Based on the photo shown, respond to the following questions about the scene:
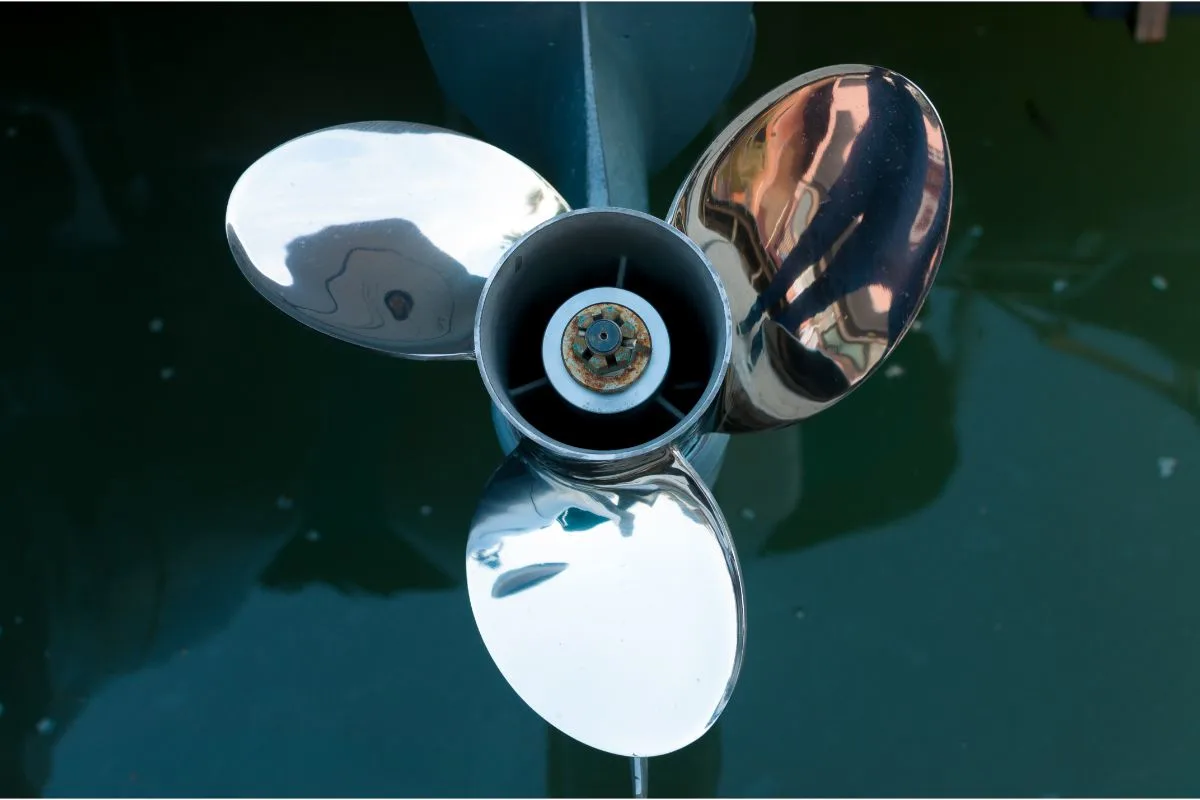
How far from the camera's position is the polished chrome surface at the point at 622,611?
1.18 meters

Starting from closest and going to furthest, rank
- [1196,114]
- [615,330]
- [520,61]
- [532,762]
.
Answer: [615,330]
[520,61]
[532,762]
[1196,114]

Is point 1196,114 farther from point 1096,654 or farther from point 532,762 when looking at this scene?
point 532,762

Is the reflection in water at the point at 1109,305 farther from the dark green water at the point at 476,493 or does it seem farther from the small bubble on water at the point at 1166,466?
the small bubble on water at the point at 1166,466

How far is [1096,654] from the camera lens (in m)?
2.12

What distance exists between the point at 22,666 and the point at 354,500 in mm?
782

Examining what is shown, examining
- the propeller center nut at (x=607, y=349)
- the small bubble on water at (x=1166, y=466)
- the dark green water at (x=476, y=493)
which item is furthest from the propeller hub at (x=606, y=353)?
the small bubble on water at (x=1166, y=466)

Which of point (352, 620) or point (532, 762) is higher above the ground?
point (352, 620)

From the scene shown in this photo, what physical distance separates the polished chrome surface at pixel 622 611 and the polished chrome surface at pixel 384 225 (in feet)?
0.89

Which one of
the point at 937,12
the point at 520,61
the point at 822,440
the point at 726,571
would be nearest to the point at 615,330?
the point at 726,571

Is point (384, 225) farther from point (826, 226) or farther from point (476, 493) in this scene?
point (476, 493)

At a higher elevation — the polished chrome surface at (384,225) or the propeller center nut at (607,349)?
the polished chrome surface at (384,225)

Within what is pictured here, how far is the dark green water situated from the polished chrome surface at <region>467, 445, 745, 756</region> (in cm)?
95

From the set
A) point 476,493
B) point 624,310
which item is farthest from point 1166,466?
point 624,310

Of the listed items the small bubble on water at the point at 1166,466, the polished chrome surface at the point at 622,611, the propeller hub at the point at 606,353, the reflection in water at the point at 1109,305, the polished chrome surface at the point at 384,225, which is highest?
the polished chrome surface at the point at 384,225
